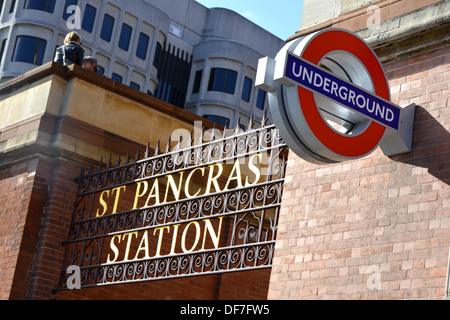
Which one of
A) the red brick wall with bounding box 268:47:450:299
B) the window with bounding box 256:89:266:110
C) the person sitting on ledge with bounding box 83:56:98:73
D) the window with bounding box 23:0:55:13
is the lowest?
the red brick wall with bounding box 268:47:450:299

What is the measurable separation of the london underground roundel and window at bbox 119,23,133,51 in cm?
4064

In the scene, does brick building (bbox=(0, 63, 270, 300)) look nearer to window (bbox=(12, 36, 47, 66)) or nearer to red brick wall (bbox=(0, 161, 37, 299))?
red brick wall (bbox=(0, 161, 37, 299))

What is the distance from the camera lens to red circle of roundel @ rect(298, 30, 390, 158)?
21.5 ft

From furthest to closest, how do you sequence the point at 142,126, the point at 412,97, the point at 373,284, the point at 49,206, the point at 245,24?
the point at 245,24 → the point at 142,126 → the point at 49,206 → the point at 412,97 → the point at 373,284

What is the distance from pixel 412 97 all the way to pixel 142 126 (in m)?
5.72

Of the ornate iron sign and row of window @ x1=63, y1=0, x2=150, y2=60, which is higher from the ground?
row of window @ x1=63, y1=0, x2=150, y2=60

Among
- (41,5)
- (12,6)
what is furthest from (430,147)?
(12,6)

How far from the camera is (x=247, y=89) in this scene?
51.6 meters

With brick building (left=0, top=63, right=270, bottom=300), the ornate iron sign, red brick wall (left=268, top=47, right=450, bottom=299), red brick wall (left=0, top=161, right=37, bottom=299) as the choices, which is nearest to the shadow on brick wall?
red brick wall (left=268, top=47, right=450, bottom=299)

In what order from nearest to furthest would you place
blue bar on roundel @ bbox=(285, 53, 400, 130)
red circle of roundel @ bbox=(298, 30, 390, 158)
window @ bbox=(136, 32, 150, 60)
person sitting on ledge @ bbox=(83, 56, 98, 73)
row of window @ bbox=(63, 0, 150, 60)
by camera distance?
1. blue bar on roundel @ bbox=(285, 53, 400, 130)
2. red circle of roundel @ bbox=(298, 30, 390, 158)
3. person sitting on ledge @ bbox=(83, 56, 98, 73)
4. row of window @ bbox=(63, 0, 150, 60)
5. window @ bbox=(136, 32, 150, 60)

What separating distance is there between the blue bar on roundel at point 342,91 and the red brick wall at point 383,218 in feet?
1.34
